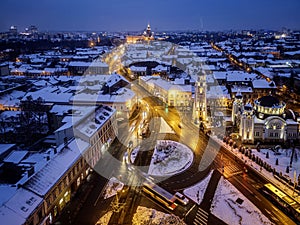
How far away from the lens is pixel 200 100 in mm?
49625

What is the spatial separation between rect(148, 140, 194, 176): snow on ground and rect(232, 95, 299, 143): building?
9590 millimetres

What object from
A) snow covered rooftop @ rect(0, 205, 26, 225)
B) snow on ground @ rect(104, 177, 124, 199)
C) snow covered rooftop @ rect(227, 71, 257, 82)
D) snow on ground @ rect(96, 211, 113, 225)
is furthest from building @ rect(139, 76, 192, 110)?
snow covered rooftop @ rect(0, 205, 26, 225)

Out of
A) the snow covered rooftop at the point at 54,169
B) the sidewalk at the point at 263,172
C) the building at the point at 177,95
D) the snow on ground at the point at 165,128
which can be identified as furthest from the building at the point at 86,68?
the snow covered rooftop at the point at 54,169

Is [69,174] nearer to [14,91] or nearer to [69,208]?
[69,208]

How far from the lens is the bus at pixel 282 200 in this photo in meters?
25.9

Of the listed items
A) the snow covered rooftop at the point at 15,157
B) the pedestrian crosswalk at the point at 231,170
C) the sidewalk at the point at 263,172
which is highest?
the snow covered rooftop at the point at 15,157

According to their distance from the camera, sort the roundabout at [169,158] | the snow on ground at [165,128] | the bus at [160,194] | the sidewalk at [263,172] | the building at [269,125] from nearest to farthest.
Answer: the bus at [160,194] → the sidewalk at [263,172] → the roundabout at [169,158] → the building at [269,125] → the snow on ground at [165,128]

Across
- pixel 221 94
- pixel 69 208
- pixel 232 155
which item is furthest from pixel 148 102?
pixel 69 208

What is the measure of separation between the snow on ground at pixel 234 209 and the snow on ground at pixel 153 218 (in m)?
3.97

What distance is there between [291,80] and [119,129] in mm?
51956

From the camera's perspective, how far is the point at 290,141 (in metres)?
41.0

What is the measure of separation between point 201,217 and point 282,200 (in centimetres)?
835

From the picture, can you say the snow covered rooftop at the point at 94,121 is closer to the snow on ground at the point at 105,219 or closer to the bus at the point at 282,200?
the snow on ground at the point at 105,219

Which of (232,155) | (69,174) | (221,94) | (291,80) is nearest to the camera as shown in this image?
(69,174)
